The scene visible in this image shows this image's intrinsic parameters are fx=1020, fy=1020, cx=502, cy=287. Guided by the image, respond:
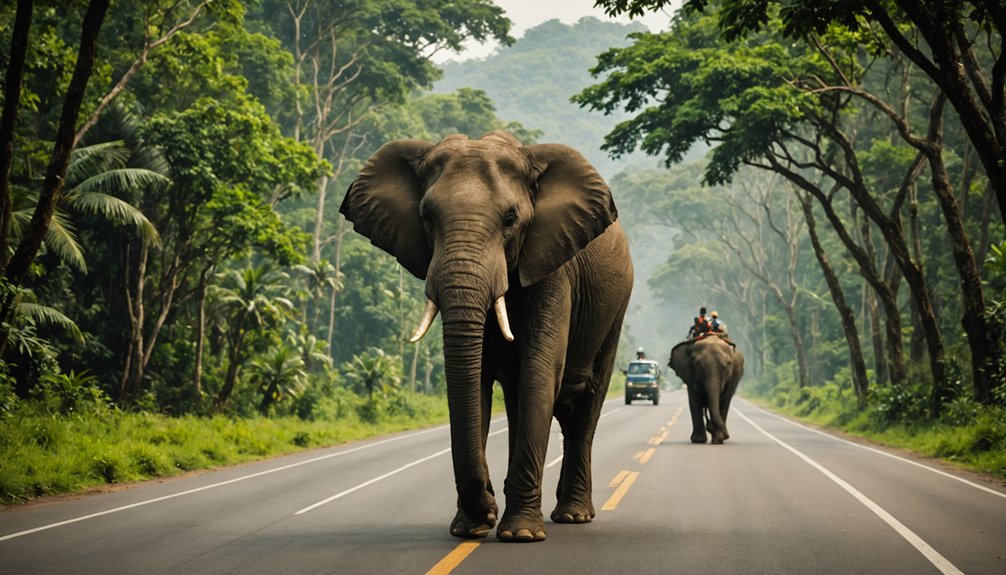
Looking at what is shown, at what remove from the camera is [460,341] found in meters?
7.31

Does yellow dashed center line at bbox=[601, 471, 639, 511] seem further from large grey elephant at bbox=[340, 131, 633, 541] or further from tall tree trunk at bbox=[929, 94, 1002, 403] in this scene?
tall tree trunk at bbox=[929, 94, 1002, 403]

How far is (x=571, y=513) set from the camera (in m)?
9.43

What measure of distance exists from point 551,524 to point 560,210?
294 centimetres

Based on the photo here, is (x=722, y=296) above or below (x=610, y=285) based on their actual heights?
above

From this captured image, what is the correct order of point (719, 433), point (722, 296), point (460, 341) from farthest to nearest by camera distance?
point (722, 296) → point (719, 433) → point (460, 341)

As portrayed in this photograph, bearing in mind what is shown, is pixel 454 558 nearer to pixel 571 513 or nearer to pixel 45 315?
pixel 571 513

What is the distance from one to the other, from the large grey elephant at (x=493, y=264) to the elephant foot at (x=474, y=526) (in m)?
0.01

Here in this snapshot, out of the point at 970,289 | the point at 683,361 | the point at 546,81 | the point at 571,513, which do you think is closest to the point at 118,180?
the point at 683,361

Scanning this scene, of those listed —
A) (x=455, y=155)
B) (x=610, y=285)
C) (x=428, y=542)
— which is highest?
(x=455, y=155)

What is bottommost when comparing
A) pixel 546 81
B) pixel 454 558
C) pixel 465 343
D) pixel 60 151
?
pixel 454 558

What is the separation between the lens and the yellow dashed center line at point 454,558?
6.96 metres

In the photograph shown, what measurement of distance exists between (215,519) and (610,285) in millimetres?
4506

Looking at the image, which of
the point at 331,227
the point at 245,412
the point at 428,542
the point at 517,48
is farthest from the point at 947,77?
the point at 517,48

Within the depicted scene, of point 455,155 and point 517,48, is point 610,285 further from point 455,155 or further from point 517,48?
point 517,48
